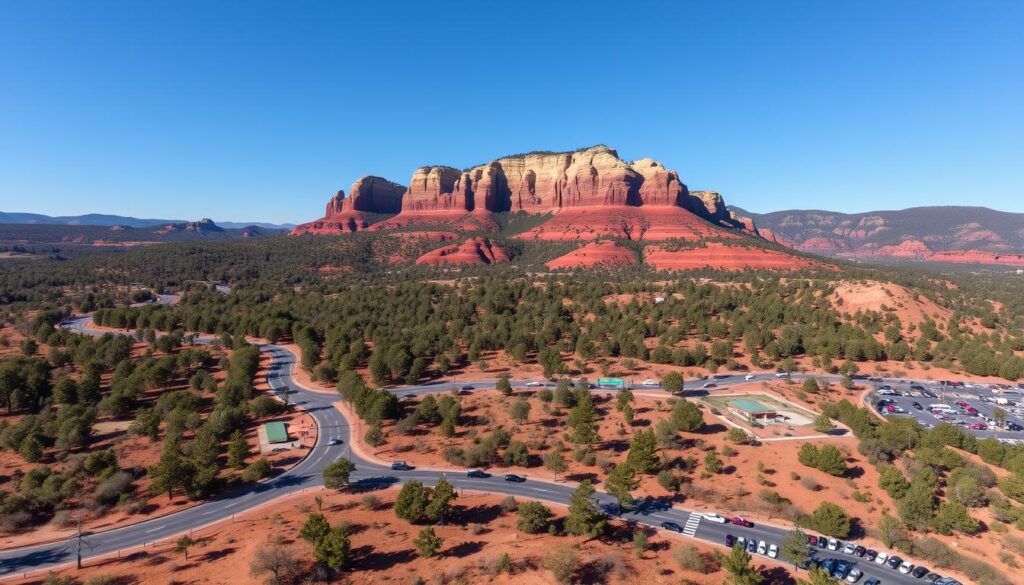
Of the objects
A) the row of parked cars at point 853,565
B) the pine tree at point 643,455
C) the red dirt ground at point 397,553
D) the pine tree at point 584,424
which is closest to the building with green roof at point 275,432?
the red dirt ground at point 397,553

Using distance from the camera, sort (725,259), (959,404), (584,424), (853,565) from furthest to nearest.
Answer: (725,259) < (959,404) < (584,424) < (853,565)

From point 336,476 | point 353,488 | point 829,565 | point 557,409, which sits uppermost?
point 557,409

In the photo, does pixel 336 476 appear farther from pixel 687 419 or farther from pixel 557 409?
pixel 687 419

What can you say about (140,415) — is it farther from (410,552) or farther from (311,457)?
(410,552)

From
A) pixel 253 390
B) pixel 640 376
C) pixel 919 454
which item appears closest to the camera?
pixel 919 454

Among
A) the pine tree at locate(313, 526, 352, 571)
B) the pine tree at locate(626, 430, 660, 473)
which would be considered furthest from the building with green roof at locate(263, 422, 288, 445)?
the pine tree at locate(626, 430, 660, 473)

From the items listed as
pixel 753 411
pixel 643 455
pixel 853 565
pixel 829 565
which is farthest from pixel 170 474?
pixel 753 411

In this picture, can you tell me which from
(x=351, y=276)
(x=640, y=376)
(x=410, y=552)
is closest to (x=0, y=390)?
(x=410, y=552)
